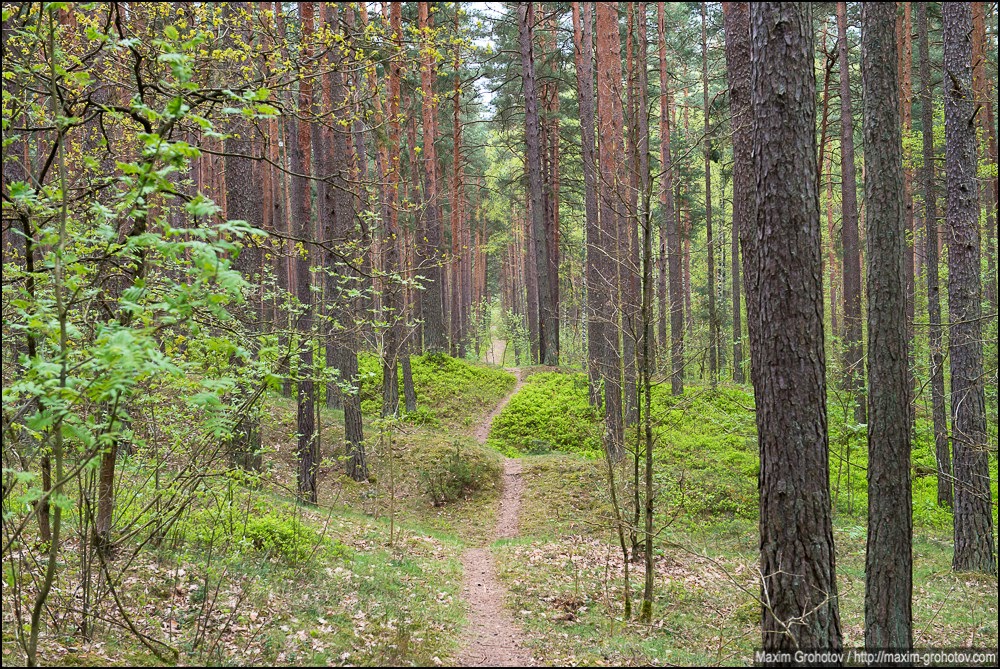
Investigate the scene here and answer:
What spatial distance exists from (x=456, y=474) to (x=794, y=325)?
370 inches

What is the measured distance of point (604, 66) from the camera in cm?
1158

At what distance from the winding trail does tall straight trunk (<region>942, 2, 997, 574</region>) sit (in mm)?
6429

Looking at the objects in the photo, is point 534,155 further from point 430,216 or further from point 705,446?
point 705,446

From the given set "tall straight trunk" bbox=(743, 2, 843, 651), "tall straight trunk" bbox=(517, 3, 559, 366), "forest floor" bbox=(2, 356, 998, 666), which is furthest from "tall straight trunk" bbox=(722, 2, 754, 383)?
"tall straight trunk" bbox=(517, 3, 559, 366)

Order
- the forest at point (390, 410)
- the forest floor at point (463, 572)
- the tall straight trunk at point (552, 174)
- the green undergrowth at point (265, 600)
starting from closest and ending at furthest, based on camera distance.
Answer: the forest at point (390, 410) → the green undergrowth at point (265, 600) → the forest floor at point (463, 572) → the tall straight trunk at point (552, 174)

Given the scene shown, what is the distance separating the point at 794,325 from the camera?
14.0ft

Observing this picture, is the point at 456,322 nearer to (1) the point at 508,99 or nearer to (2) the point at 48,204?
(1) the point at 508,99

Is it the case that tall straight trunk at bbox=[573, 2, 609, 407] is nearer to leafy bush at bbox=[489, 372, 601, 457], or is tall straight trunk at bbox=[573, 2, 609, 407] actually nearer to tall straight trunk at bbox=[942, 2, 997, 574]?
leafy bush at bbox=[489, 372, 601, 457]

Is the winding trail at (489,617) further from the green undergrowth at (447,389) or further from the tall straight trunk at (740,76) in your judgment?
the green undergrowth at (447,389)

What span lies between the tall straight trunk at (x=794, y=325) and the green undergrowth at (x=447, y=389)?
12.7 metres

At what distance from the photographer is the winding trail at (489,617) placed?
5.53 meters

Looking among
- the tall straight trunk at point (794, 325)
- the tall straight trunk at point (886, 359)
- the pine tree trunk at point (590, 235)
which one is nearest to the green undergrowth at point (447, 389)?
the pine tree trunk at point (590, 235)

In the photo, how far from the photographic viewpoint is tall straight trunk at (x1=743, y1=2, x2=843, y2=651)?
13.9 feet

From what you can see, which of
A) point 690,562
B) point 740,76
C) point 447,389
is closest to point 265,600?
point 690,562
